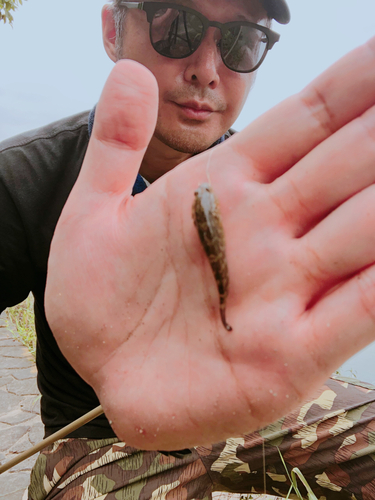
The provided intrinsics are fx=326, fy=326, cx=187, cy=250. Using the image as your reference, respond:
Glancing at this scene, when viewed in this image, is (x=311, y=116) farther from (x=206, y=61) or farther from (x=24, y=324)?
(x=24, y=324)

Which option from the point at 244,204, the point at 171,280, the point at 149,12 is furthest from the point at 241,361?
the point at 149,12

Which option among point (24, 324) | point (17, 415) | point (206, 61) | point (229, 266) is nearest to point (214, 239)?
point (229, 266)

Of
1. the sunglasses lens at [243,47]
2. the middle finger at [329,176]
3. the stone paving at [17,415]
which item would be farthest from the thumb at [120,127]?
the stone paving at [17,415]

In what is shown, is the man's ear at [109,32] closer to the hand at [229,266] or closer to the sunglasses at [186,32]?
the sunglasses at [186,32]

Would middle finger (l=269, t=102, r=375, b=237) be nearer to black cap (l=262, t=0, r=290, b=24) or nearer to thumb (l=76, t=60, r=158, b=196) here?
thumb (l=76, t=60, r=158, b=196)

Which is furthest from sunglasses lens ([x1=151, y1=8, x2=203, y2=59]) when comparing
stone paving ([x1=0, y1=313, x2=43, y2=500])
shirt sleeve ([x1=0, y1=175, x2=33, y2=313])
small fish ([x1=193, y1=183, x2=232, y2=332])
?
stone paving ([x1=0, y1=313, x2=43, y2=500])

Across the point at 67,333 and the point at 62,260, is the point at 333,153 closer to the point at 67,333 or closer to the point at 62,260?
the point at 62,260
